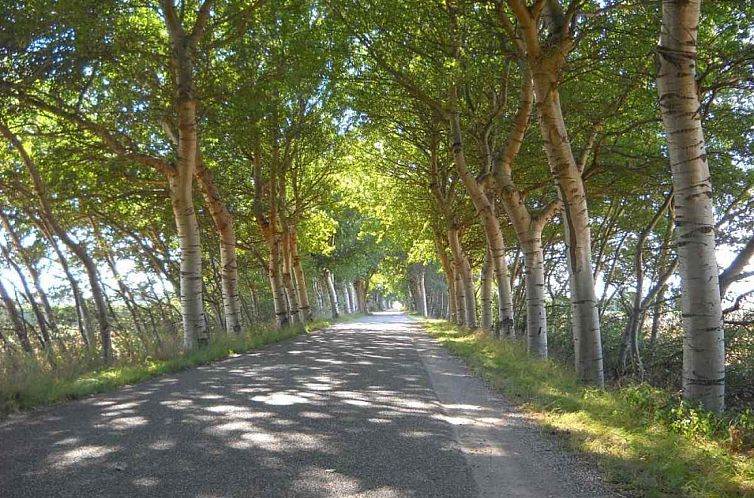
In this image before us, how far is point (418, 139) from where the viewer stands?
19.9 m

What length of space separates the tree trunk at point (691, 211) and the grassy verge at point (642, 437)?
1.60ft

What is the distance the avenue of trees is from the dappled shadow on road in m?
2.94

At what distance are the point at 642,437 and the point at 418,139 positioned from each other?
52.0ft

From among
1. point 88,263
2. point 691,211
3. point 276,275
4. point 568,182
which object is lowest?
point 691,211

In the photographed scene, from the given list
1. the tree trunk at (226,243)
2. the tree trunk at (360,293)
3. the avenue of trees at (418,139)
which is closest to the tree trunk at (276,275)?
the avenue of trees at (418,139)

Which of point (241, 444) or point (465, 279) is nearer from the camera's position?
point (241, 444)

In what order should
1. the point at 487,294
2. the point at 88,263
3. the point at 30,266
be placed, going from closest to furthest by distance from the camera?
the point at 88,263
the point at 30,266
the point at 487,294

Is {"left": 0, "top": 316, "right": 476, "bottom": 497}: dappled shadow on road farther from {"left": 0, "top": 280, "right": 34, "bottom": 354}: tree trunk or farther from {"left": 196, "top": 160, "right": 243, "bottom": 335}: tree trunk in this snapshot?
{"left": 196, "top": 160, "right": 243, "bottom": 335}: tree trunk

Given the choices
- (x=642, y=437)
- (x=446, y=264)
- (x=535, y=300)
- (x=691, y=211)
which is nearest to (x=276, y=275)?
(x=446, y=264)

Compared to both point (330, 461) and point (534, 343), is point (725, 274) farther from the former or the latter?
point (330, 461)

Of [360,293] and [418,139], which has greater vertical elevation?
[418,139]

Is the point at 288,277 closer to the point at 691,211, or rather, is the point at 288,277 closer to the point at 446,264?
the point at 446,264

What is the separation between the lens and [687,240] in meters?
5.99

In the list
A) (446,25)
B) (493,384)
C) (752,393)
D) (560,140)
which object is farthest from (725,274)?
(446,25)
